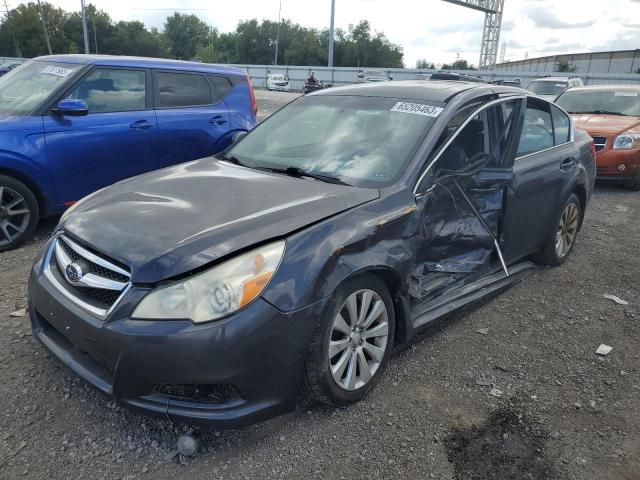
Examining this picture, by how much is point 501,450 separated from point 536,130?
272 cm

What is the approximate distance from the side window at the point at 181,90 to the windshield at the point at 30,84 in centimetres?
85

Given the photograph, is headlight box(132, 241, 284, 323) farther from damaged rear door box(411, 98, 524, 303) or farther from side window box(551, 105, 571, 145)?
side window box(551, 105, 571, 145)

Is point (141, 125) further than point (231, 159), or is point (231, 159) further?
point (141, 125)

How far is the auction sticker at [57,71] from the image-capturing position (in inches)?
202

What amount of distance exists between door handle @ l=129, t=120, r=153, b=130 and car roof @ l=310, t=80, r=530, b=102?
2237 millimetres

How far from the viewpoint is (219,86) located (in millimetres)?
6258

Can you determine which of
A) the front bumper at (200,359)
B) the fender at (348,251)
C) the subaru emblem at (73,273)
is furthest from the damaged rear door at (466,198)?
the subaru emblem at (73,273)

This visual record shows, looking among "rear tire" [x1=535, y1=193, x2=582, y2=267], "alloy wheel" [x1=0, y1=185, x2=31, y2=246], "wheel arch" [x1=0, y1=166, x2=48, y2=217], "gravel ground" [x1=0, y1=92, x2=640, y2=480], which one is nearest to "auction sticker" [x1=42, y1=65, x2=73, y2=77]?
"wheel arch" [x1=0, y1=166, x2=48, y2=217]

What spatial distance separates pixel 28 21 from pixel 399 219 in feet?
278

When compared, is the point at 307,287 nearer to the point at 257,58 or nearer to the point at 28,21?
the point at 28,21

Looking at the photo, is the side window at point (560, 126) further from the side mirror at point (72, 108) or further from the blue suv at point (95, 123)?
the side mirror at point (72, 108)

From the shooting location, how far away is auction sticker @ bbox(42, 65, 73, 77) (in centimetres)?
514

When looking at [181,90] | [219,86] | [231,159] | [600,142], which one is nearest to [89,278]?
[231,159]

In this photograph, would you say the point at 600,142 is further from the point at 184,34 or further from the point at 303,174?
the point at 184,34
